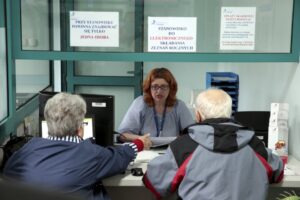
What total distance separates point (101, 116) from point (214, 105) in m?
0.76

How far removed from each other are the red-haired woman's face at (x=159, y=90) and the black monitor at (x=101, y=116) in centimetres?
58

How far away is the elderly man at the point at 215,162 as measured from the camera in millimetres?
1772

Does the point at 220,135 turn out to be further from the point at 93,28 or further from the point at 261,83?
the point at 261,83

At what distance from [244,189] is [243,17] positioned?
1279mm

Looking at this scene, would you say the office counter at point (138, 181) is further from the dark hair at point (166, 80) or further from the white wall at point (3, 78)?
the white wall at point (3, 78)

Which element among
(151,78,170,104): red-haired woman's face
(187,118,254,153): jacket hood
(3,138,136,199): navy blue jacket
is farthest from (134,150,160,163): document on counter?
(187,118,254,153): jacket hood

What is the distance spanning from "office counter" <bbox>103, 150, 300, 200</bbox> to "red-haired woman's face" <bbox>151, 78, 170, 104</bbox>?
1.40ft

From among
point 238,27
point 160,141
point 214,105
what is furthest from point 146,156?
point 238,27

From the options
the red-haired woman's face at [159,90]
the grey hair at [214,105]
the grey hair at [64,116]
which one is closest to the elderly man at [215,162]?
the grey hair at [214,105]

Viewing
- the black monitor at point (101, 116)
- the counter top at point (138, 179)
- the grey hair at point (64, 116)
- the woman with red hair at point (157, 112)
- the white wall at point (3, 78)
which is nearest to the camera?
the grey hair at point (64, 116)

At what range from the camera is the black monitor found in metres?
2.37

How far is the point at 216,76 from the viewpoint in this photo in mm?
4316

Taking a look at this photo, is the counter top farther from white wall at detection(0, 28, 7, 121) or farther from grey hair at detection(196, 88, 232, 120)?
white wall at detection(0, 28, 7, 121)

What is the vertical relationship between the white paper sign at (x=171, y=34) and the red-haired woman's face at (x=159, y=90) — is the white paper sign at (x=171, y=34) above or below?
above
